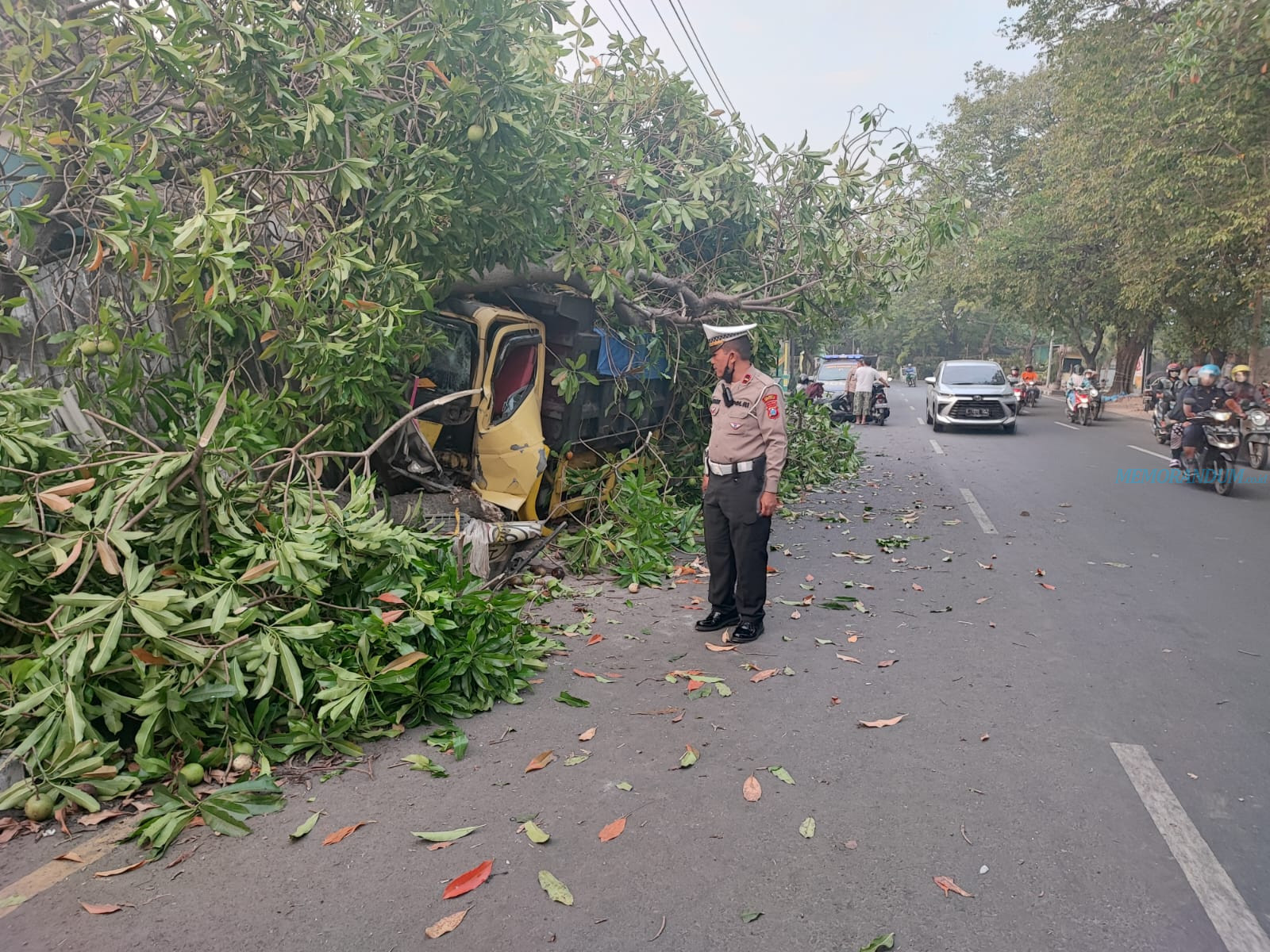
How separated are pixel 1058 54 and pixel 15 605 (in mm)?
22357

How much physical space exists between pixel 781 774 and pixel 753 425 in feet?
8.22

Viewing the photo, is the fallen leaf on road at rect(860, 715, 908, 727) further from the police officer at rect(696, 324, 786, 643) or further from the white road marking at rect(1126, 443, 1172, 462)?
the white road marking at rect(1126, 443, 1172, 462)

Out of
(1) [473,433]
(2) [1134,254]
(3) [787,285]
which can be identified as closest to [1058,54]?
(2) [1134,254]

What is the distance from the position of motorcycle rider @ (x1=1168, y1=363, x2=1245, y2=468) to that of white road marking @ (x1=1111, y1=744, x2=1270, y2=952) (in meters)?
9.50

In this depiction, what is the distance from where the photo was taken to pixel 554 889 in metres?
2.92

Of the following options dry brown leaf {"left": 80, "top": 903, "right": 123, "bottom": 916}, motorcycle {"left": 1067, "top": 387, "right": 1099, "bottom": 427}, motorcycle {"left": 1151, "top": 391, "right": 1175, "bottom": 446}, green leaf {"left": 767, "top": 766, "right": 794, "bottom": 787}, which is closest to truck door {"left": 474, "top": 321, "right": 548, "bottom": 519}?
green leaf {"left": 767, "top": 766, "right": 794, "bottom": 787}

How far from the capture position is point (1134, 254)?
67.2 ft

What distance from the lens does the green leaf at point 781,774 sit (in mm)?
3678

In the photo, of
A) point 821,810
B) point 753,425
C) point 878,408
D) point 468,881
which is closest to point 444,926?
point 468,881

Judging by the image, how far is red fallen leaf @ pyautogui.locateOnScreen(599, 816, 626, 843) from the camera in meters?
3.25

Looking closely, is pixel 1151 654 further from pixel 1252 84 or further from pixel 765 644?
pixel 1252 84

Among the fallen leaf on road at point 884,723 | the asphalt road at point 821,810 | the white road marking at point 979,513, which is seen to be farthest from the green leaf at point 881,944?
the white road marking at point 979,513

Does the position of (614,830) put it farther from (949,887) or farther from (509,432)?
(509,432)

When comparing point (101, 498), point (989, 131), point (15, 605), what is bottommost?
point (15, 605)
